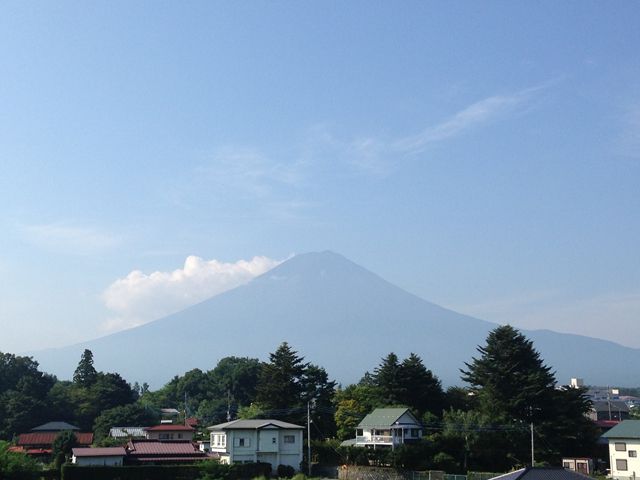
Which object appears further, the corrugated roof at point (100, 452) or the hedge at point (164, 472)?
the corrugated roof at point (100, 452)

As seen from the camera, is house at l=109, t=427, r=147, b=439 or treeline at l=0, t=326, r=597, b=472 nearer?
treeline at l=0, t=326, r=597, b=472

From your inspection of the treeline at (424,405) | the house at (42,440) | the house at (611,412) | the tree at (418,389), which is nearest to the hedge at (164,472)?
→ the treeline at (424,405)

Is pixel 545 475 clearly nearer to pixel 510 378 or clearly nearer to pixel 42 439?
pixel 510 378

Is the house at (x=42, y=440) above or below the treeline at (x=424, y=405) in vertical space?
below

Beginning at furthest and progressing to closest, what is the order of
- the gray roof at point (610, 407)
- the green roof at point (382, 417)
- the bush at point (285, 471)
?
1. the gray roof at point (610, 407)
2. the green roof at point (382, 417)
3. the bush at point (285, 471)

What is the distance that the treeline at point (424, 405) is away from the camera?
4806cm

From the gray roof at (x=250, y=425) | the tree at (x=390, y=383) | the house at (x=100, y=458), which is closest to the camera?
the house at (x=100, y=458)

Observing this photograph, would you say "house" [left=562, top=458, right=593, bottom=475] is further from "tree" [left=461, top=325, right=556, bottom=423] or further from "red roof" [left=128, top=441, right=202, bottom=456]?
"red roof" [left=128, top=441, right=202, bottom=456]

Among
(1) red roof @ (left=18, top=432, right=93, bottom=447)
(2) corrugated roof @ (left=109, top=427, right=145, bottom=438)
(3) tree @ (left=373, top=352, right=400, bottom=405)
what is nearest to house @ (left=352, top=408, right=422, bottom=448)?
(3) tree @ (left=373, top=352, right=400, bottom=405)

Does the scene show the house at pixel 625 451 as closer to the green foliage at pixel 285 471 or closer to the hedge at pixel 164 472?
the green foliage at pixel 285 471

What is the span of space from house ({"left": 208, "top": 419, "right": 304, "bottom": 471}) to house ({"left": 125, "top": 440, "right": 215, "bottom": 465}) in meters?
1.79

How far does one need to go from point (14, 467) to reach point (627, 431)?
36.2 metres

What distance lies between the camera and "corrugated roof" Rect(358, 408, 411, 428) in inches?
2035

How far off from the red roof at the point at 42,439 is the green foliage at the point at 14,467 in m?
17.9
